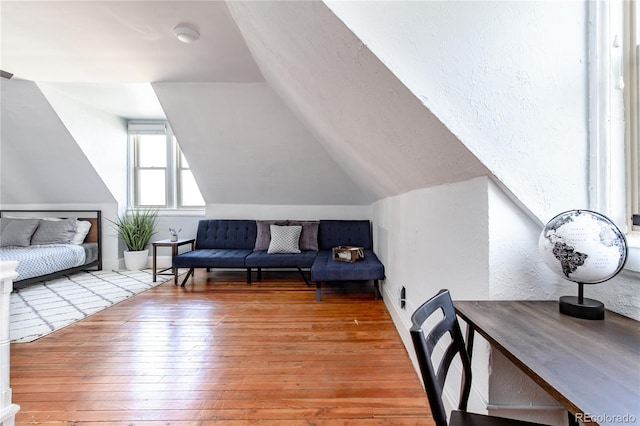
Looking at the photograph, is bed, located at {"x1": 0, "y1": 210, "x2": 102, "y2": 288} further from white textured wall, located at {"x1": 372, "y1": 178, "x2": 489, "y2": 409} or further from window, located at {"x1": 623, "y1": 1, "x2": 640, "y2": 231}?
window, located at {"x1": 623, "y1": 1, "x2": 640, "y2": 231}

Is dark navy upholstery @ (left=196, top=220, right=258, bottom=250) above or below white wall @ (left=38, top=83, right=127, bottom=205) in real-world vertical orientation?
below

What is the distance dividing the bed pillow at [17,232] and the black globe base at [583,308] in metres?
6.05

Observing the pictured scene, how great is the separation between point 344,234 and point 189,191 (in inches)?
116

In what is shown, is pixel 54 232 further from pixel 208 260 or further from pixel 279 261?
pixel 279 261

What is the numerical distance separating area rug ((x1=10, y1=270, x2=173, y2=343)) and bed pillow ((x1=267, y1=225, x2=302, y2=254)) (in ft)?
5.47

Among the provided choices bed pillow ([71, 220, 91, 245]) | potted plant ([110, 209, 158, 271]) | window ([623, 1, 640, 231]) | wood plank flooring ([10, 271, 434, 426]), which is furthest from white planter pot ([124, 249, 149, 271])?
window ([623, 1, 640, 231])

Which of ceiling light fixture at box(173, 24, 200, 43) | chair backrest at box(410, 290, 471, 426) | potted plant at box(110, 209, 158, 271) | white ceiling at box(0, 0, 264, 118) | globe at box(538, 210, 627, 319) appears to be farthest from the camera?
potted plant at box(110, 209, 158, 271)

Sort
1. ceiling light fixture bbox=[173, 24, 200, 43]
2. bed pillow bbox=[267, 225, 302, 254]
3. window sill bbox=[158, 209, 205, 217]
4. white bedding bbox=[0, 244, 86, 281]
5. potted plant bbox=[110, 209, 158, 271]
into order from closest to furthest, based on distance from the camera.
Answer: ceiling light fixture bbox=[173, 24, 200, 43] → white bedding bbox=[0, 244, 86, 281] → bed pillow bbox=[267, 225, 302, 254] → potted plant bbox=[110, 209, 158, 271] → window sill bbox=[158, 209, 205, 217]

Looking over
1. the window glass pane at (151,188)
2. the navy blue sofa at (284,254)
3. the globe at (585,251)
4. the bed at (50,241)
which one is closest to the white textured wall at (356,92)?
the globe at (585,251)

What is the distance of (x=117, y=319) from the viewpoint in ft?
8.50

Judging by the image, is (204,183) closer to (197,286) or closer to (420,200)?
(197,286)

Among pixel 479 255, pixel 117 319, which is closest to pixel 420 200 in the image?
pixel 479 255

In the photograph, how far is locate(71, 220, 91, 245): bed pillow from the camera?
4.36 meters

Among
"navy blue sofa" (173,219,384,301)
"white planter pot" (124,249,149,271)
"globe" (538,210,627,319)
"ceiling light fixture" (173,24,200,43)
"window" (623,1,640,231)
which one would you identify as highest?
"ceiling light fixture" (173,24,200,43)
